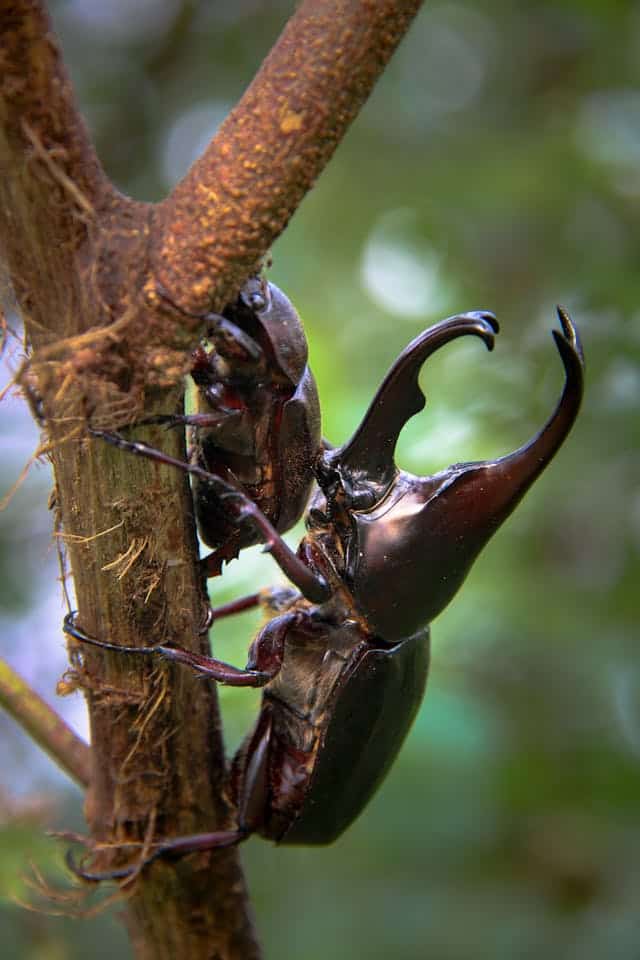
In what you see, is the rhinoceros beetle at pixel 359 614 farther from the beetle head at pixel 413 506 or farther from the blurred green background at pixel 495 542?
the blurred green background at pixel 495 542

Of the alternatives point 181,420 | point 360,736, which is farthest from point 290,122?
point 360,736

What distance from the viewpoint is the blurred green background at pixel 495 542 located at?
2215 mm

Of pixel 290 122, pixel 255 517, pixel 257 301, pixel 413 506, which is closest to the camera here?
pixel 290 122

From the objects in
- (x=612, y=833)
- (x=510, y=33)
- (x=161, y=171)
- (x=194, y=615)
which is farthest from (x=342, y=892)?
(x=510, y=33)

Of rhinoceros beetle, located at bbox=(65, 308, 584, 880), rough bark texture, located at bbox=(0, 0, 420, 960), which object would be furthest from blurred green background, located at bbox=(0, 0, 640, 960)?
rough bark texture, located at bbox=(0, 0, 420, 960)

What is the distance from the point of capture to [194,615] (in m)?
1.35

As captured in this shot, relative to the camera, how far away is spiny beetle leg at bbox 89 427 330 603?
44.6 inches

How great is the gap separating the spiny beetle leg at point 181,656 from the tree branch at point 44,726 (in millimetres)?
166

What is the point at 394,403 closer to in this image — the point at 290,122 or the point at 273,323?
the point at 273,323

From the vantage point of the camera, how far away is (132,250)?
3.37 feet

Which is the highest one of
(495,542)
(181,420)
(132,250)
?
(132,250)

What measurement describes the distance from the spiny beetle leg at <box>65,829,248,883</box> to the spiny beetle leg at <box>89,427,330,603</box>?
1.34ft

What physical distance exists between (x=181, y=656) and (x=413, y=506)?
513 millimetres

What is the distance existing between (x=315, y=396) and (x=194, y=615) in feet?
1.59
